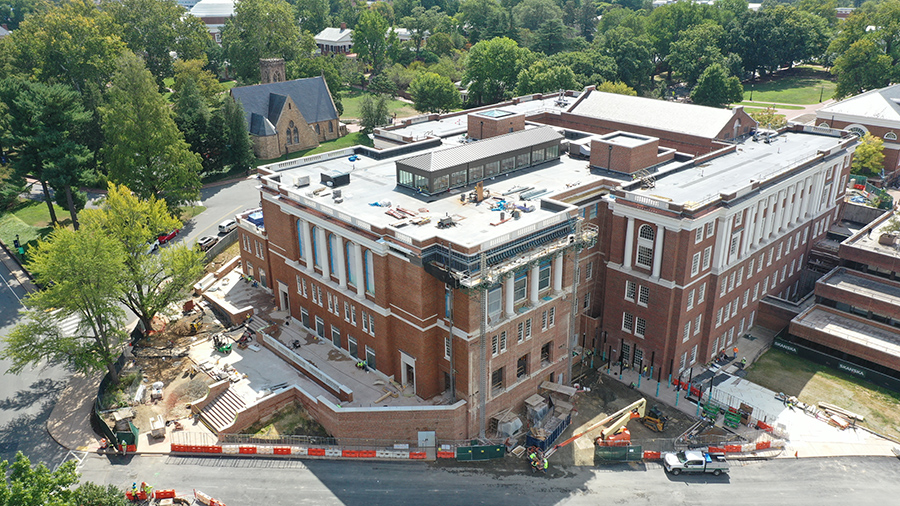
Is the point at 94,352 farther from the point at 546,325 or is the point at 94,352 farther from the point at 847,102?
the point at 847,102

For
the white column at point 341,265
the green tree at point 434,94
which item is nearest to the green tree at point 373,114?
the green tree at point 434,94

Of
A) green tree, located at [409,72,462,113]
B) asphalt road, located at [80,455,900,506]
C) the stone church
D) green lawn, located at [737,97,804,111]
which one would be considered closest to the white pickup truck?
asphalt road, located at [80,455,900,506]

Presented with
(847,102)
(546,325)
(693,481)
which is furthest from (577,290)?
(847,102)

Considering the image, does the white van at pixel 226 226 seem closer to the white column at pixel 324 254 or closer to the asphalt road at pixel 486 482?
the white column at pixel 324 254

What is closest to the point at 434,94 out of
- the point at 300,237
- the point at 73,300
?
the point at 300,237

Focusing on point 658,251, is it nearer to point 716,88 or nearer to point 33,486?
point 33,486

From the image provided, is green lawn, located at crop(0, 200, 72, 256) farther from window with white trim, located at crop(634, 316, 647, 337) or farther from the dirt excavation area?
window with white trim, located at crop(634, 316, 647, 337)
